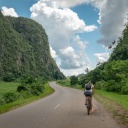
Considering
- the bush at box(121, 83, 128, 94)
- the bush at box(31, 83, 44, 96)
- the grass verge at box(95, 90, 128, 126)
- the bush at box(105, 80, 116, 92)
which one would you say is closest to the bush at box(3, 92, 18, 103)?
the grass verge at box(95, 90, 128, 126)

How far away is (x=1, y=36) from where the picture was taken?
159 m

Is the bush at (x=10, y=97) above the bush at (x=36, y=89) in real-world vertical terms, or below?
below

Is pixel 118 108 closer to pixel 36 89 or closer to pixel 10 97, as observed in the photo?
pixel 10 97

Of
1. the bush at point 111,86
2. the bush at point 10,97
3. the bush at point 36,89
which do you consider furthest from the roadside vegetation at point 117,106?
the bush at point 36,89

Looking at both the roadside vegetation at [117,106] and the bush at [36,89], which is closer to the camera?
the roadside vegetation at [117,106]

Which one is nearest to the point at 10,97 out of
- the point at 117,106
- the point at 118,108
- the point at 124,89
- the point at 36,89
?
the point at 117,106

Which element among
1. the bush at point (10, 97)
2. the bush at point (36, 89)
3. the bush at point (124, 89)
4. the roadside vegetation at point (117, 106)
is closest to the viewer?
the roadside vegetation at point (117, 106)

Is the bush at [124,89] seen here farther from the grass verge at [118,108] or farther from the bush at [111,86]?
the grass verge at [118,108]

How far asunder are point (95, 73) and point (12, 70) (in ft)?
299

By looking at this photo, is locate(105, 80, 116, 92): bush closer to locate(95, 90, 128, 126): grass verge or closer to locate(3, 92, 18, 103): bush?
locate(95, 90, 128, 126): grass verge

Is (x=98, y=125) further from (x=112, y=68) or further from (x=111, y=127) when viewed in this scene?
(x=112, y=68)

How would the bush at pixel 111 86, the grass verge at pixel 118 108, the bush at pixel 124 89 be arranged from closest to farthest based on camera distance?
the grass verge at pixel 118 108, the bush at pixel 124 89, the bush at pixel 111 86

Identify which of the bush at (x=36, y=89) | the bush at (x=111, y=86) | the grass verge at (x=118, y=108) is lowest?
the grass verge at (x=118, y=108)

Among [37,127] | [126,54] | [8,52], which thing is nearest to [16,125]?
[37,127]
